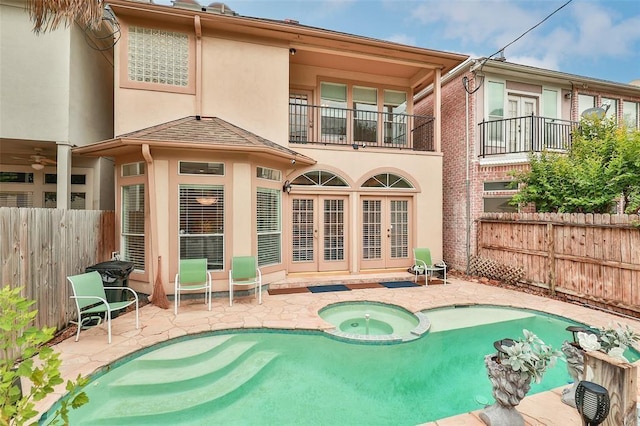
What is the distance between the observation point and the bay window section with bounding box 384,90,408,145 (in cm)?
1058

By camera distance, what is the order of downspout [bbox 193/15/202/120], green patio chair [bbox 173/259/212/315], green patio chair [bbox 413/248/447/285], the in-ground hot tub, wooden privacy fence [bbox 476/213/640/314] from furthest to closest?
green patio chair [bbox 413/248/447/285] → downspout [bbox 193/15/202/120] → green patio chair [bbox 173/259/212/315] → wooden privacy fence [bbox 476/213/640/314] → the in-ground hot tub

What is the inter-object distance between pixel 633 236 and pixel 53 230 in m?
11.0

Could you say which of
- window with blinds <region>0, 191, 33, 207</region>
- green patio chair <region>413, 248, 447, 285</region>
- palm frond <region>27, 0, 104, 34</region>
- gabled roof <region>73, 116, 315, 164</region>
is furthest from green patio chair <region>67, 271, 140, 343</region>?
green patio chair <region>413, 248, 447, 285</region>

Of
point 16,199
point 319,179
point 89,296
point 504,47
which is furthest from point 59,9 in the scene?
point 504,47

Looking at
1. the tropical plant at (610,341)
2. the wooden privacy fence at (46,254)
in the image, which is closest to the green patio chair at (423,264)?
the tropical plant at (610,341)

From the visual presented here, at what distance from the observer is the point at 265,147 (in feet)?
22.7

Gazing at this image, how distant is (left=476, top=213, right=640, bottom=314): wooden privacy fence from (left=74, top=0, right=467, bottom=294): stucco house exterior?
201 centimetres

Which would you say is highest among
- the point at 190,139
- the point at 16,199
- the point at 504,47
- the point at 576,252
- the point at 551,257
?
the point at 504,47

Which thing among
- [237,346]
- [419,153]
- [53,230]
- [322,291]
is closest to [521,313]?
[322,291]

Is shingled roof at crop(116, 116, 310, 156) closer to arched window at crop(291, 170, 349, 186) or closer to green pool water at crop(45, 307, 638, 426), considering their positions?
arched window at crop(291, 170, 349, 186)

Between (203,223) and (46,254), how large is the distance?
9.43 feet

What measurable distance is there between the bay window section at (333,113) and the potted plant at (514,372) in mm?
8192

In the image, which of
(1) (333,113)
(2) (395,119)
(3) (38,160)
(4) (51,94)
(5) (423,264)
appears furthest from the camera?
(2) (395,119)

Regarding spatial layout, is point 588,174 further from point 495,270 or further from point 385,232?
point 385,232
